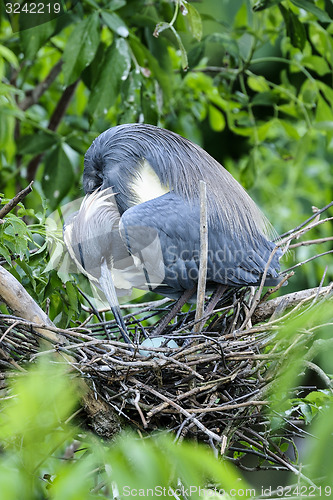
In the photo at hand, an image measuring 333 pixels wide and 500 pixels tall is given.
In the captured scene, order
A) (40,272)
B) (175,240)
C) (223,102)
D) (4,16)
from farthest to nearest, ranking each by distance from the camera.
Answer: (223,102)
(4,16)
(175,240)
(40,272)

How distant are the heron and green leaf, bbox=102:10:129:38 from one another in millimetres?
466

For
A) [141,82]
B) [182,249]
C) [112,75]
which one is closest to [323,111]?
[141,82]

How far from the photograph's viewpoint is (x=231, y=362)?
4.79 feet

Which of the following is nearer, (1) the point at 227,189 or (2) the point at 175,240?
(2) the point at 175,240

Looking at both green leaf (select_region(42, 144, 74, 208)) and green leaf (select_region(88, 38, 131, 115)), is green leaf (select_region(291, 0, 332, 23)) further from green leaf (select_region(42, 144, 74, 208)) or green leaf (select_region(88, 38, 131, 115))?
green leaf (select_region(42, 144, 74, 208))

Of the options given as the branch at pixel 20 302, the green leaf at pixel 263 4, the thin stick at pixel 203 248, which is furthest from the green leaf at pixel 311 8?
the branch at pixel 20 302

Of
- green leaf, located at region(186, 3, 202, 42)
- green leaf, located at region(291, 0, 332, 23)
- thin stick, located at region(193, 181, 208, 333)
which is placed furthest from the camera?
green leaf, located at region(291, 0, 332, 23)

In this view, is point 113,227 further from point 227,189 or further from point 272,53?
point 272,53

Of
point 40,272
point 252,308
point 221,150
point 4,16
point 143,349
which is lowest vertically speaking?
point 221,150

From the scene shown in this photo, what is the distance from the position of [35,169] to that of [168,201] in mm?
1414

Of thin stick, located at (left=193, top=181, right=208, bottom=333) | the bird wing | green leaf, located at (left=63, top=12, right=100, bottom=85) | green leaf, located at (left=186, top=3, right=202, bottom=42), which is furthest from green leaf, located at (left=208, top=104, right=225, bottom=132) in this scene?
thin stick, located at (left=193, top=181, right=208, bottom=333)

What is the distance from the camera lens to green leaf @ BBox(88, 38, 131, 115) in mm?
2193

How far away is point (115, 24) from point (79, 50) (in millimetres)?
165

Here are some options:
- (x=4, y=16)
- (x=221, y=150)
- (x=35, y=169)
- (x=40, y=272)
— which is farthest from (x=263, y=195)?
(x=40, y=272)
